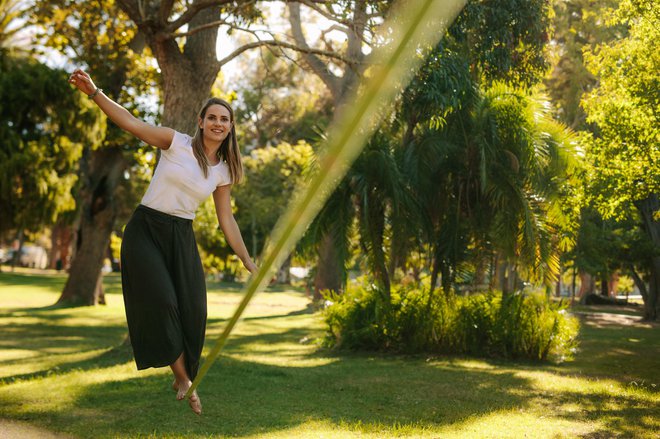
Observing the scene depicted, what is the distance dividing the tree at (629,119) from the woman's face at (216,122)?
8200mm

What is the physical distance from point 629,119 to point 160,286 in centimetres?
939

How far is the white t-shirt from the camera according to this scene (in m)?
4.27

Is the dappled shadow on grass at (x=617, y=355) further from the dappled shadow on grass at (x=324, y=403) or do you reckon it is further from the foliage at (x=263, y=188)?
the foliage at (x=263, y=188)

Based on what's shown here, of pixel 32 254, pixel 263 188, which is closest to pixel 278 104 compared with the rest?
pixel 263 188

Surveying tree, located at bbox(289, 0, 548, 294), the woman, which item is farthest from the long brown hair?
tree, located at bbox(289, 0, 548, 294)

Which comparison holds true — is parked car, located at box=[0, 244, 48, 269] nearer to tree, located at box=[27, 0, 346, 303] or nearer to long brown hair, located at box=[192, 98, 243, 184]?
tree, located at box=[27, 0, 346, 303]

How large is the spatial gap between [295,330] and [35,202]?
7.52 m

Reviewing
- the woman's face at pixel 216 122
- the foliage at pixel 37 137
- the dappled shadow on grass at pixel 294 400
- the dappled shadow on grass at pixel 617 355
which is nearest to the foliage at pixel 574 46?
the dappled shadow on grass at pixel 617 355

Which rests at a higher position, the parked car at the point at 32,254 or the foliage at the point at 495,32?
the foliage at the point at 495,32

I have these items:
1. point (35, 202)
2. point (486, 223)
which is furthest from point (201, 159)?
point (35, 202)

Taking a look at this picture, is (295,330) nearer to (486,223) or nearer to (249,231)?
(486,223)

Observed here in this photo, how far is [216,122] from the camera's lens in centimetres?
434

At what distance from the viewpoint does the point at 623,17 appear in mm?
11906

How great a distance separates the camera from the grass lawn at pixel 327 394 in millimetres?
7680
